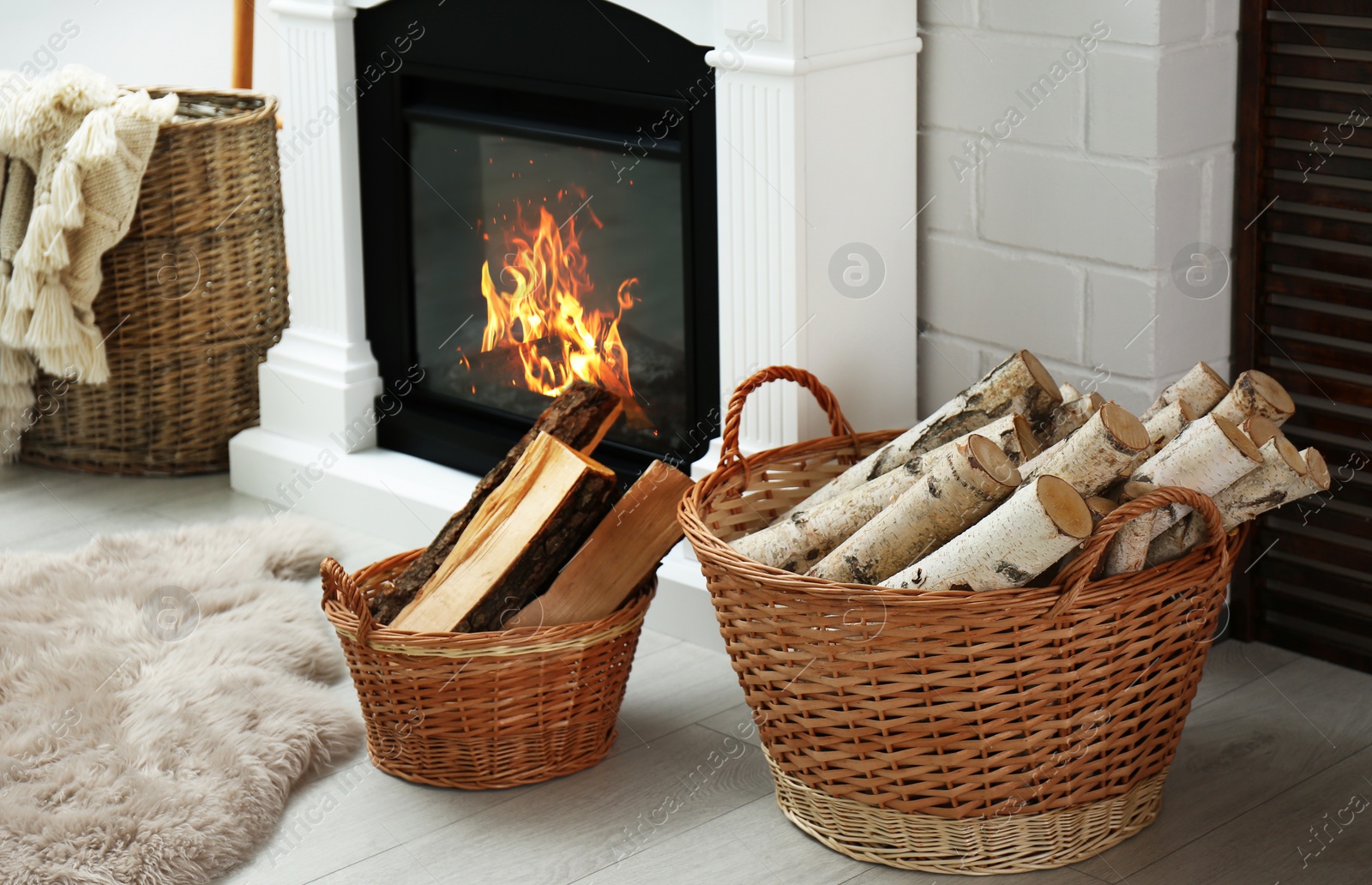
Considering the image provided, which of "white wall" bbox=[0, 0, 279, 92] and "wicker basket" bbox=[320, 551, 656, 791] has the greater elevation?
"white wall" bbox=[0, 0, 279, 92]

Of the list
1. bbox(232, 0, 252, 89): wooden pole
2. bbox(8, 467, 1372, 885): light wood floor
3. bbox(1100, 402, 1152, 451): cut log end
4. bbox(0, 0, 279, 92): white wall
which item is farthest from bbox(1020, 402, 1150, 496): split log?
bbox(0, 0, 279, 92): white wall

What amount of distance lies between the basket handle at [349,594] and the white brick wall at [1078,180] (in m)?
1.00

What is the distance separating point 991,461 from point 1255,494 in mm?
294

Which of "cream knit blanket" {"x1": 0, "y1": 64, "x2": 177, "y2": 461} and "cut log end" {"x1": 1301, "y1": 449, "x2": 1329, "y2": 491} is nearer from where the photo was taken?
"cut log end" {"x1": 1301, "y1": 449, "x2": 1329, "y2": 491}

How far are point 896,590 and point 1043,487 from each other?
181 mm

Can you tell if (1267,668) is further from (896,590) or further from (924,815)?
(896,590)

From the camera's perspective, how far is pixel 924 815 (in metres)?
1.73

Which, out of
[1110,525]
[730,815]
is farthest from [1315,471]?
[730,815]

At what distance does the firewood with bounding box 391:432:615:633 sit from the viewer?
199 centimetres

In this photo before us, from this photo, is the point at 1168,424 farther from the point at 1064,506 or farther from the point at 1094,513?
the point at 1064,506

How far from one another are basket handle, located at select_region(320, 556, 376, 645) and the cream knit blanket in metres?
1.30

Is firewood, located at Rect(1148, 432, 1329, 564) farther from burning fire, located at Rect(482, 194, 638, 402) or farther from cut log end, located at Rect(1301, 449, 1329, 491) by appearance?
burning fire, located at Rect(482, 194, 638, 402)

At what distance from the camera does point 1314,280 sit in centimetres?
216

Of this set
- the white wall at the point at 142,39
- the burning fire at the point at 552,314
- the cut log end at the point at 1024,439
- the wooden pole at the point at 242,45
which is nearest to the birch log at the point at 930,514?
the cut log end at the point at 1024,439
